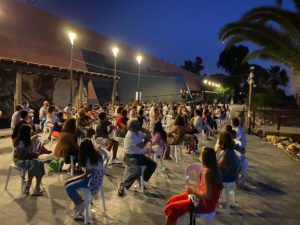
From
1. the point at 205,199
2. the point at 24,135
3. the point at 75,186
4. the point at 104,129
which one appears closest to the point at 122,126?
the point at 104,129

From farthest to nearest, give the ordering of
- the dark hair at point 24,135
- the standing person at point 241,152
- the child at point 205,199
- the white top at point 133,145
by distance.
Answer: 1. the standing person at point 241,152
2. the white top at point 133,145
3. the dark hair at point 24,135
4. the child at point 205,199

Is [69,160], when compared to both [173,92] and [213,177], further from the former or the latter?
[173,92]

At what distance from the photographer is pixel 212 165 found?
387 cm

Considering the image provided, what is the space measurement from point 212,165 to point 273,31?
763cm

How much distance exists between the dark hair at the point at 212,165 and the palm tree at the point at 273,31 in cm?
720

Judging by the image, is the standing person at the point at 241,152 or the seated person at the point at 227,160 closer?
the seated person at the point at 227,160

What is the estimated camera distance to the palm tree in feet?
32.3

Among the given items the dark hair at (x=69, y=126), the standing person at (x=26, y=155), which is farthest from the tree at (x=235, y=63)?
the standing person at (x=26, y=155)

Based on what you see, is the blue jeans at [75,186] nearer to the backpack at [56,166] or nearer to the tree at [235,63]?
the backpack at [56,166]

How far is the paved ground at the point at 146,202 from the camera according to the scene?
15.6 feet

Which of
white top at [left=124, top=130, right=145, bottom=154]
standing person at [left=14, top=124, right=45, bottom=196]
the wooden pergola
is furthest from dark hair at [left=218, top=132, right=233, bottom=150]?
the wooden pergola

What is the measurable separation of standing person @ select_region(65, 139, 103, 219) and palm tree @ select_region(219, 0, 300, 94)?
24.7 ft

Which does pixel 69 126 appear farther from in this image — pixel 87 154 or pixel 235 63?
pixel 235 63

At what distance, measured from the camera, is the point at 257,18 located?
1047 cm
